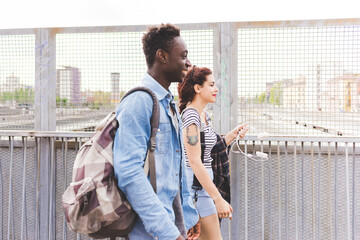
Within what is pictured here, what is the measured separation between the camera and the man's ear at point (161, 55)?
6.23 feet

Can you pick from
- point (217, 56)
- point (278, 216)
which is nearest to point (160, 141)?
point (217, 56)

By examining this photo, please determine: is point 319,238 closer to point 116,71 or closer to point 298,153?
point 298,153

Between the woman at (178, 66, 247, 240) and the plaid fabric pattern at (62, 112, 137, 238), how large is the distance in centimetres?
118

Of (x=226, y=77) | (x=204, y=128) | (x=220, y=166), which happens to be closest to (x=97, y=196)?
(x=204, y=128)

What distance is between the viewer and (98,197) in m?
1.61

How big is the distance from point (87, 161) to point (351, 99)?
10.8 feet

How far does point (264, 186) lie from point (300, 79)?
1.36 m

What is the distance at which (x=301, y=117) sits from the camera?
12.6ft

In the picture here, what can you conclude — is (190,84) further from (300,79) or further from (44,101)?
(44,101)

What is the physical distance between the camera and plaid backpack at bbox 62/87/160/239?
63.8 inches

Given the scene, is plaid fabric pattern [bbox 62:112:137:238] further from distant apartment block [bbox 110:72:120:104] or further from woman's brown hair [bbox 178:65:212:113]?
distant apartment block [bbox 110:72:120:104]

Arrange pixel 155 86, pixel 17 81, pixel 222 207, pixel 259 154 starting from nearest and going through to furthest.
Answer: pixel 155 86
pixel 222 207
pixel 259 154
pixel 17 81

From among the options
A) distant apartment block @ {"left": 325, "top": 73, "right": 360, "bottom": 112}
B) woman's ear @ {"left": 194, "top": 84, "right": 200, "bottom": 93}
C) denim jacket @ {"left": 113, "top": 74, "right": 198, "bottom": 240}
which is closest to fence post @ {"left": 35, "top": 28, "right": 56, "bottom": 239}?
woman's ear @ {"left": 194, "top": 84, "right": 200, "bottom": 93}

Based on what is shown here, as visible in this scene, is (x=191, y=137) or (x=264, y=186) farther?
(x=264, y=186)
